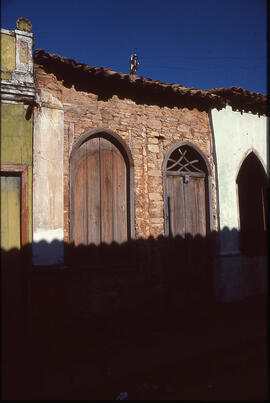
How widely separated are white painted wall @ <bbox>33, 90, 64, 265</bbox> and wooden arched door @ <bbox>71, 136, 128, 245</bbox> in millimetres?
274

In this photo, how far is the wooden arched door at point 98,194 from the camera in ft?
17.1

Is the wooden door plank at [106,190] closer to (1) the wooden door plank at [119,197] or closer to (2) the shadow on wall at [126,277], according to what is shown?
(1) the wooden door plank at [119,197]

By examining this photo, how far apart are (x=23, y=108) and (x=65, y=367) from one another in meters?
3.77

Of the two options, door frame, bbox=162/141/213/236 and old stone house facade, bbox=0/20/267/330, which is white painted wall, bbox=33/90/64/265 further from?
door frame, bbox=162/141/213/236

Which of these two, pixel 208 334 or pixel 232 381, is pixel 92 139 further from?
pixel 232 381

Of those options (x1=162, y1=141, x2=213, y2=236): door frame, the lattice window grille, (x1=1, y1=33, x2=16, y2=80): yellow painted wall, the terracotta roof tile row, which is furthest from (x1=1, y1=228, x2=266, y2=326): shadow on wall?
the terracotta roof tile row

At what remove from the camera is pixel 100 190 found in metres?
5.47

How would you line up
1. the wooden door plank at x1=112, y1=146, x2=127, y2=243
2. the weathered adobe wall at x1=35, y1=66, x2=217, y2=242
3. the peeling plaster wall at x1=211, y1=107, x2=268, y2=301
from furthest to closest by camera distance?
1. the peeling plaster wall at x1=211, y1=107, x2=268, y2=301
2. the wooden door plank at x1=112, y1=146, x2=127, y2=243
3. the weathered adobe wall at x1=35, y1=66, x2=217, y2=242

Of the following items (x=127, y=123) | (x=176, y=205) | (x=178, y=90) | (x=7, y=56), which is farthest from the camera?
(x=176, y=205)

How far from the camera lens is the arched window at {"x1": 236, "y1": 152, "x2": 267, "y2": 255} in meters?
A: 7.11

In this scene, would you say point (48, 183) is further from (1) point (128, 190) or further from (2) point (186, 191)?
(2) point (186, 191)

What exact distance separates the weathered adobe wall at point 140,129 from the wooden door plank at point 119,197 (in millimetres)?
224

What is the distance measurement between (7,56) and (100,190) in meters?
2.56

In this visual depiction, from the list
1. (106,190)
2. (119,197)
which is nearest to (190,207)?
(119,197)
